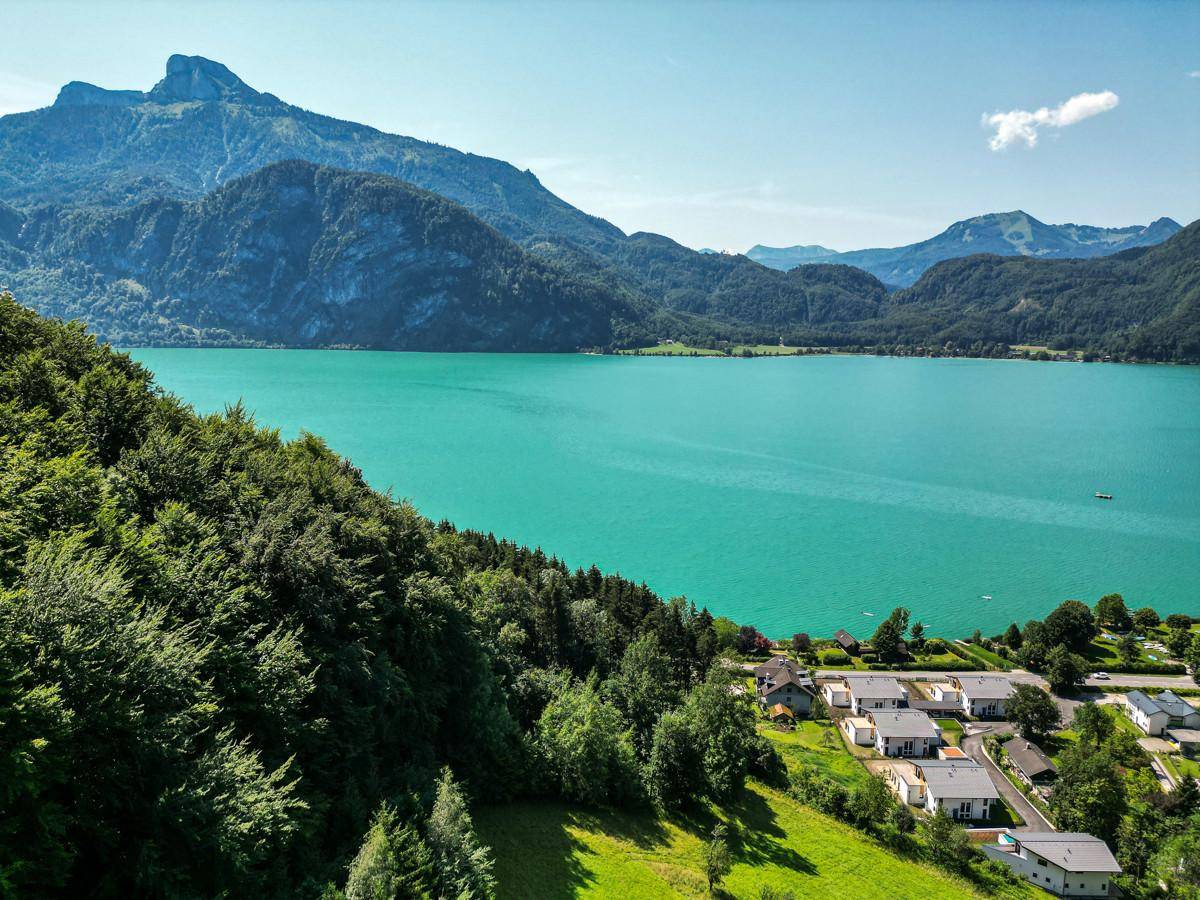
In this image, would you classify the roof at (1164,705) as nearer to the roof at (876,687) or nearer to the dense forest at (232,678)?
the roof at (876,687)

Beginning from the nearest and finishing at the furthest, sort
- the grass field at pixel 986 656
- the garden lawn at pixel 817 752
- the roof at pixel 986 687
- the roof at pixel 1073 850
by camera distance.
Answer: the roof at pixel 1073 850, the garden lawn at pixel 817 752, the roof at pixel 986 687, the grass field at pixel 986 656

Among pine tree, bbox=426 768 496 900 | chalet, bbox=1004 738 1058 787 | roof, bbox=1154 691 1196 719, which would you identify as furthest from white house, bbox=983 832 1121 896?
pine tree, bbox=426 768 496 900

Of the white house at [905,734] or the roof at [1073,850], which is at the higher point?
the roof at [1073,850]

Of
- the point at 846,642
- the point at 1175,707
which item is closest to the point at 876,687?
the point at 846,642

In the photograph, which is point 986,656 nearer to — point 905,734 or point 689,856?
point 905,734

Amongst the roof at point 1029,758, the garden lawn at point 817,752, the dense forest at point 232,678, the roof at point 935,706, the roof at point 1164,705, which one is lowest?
the garden lawn at point 817,752

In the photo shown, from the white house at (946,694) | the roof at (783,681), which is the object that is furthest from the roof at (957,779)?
the white house at (946,694)

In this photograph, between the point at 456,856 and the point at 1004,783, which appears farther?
the point at 1004,783
